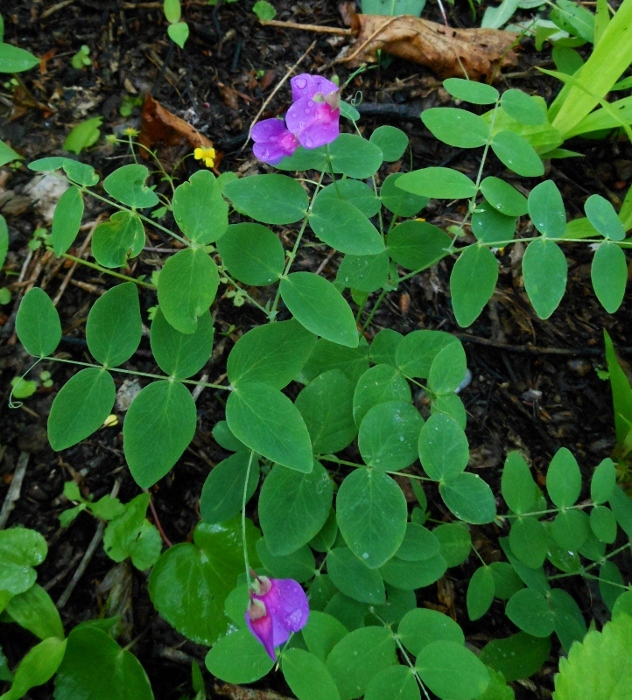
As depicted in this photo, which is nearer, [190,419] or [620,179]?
[190,419]

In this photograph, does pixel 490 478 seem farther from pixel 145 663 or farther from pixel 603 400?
pixel 145 663

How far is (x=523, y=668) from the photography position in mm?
1460

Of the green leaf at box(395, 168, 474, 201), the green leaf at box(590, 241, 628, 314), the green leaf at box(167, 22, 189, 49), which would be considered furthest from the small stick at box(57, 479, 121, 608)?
the green leaf at box(167, 22, 189, 49)

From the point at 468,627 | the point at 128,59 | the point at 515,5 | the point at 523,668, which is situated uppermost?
the point at 515,5

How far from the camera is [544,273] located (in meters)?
1.29

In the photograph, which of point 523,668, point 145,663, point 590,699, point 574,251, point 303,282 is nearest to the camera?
point 590,699

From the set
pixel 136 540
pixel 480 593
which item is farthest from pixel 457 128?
pixel 136 540

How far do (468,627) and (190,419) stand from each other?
112cm

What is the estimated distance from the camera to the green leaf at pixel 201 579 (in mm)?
1426

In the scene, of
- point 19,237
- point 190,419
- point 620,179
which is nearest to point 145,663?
point 190,419

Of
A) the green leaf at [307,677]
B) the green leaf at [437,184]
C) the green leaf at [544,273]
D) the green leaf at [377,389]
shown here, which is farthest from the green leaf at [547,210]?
the green leaf at [307,677]

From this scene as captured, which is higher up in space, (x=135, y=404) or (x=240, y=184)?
(x=240, y=184)

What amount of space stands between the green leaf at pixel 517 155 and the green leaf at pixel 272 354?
67 cm

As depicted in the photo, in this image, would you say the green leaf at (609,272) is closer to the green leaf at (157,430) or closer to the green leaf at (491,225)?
the green leaf at (491,225)
